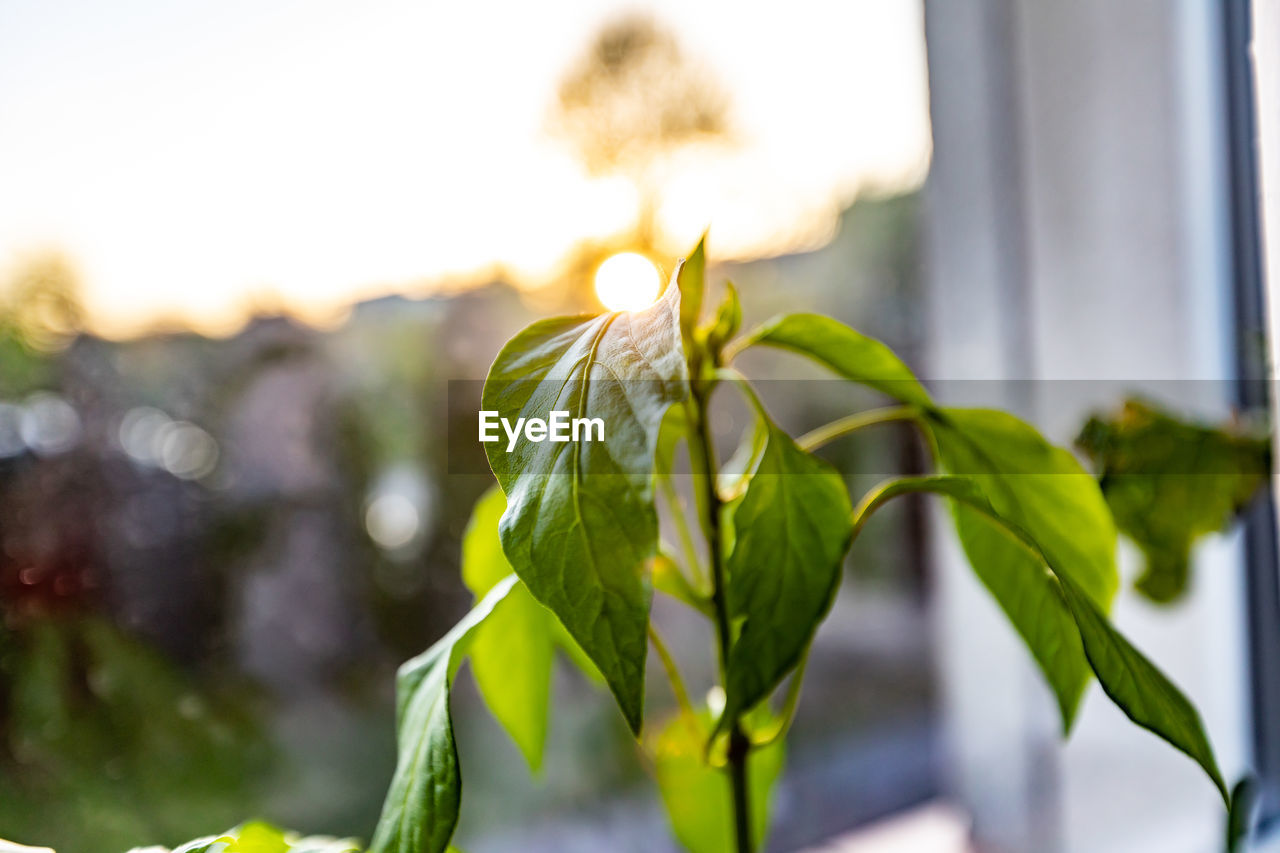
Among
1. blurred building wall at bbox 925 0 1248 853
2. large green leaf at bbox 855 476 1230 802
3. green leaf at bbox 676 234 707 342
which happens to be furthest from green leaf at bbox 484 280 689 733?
blurred building wall at bbox 925 0 1248 853

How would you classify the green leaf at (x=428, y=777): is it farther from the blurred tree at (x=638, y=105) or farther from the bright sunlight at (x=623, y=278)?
the blurred tree at (x=638, y=105)

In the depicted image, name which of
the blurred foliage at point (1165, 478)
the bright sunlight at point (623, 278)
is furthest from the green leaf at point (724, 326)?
the blurred foliage at point (1165, 478)

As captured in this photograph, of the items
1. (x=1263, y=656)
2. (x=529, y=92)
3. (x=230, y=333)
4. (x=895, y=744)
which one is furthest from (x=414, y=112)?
(x=1263, y=656)

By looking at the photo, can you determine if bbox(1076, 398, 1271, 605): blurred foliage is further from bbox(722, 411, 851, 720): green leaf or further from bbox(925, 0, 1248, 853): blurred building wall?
bbox(722, 411, 851, 720): green leaf

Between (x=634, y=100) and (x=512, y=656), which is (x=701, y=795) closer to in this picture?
(x=512, y=656)

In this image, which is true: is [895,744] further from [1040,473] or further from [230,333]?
[230,333]

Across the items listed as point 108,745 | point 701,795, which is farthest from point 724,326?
point 108,745

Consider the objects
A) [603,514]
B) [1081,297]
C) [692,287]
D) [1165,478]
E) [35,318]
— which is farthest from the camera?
[1081,297]
